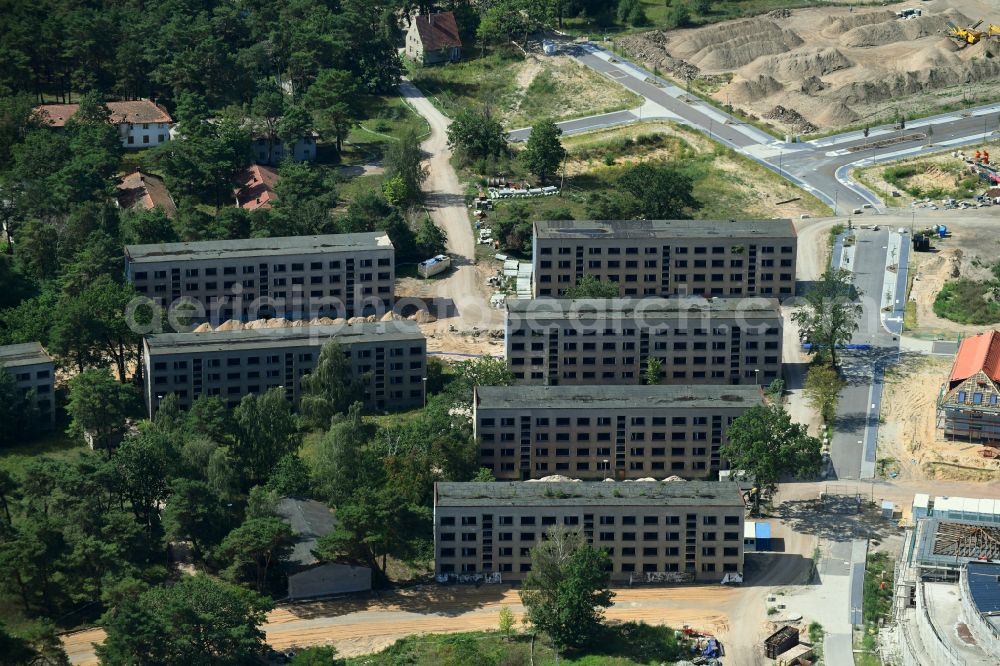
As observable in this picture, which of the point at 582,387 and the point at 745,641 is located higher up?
the point at 582,387

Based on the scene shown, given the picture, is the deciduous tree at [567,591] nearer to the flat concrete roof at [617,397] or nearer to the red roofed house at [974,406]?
the flat concrete roof at [617,397]

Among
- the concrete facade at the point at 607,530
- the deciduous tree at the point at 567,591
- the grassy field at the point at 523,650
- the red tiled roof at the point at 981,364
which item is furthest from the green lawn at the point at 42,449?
the red tiled roof at the point at 981,364

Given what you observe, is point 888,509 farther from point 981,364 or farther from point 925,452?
point 981,364

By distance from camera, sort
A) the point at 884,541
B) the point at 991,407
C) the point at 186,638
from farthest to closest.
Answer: the point at 991,407
the point at 884,541
the point at 186,638

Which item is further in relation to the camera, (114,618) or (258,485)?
(258,485)

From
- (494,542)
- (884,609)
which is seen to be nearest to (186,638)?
(494,542)

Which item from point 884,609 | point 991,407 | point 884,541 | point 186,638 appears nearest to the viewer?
point 186,638

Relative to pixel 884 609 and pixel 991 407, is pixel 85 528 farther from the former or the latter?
pixel 991 407
